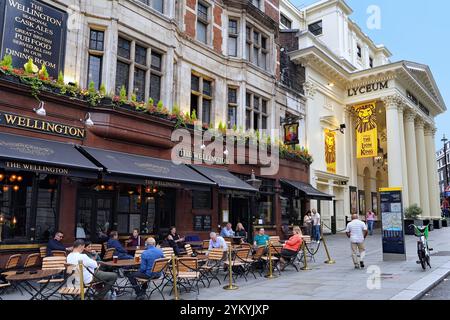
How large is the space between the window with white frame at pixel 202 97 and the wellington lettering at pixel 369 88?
1601 cm

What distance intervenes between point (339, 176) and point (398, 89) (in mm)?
8219

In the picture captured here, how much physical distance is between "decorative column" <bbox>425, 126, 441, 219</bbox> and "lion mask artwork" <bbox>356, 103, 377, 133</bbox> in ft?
39.4

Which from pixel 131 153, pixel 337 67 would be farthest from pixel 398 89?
pixel 131 153

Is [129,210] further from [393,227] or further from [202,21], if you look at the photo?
[202,21]

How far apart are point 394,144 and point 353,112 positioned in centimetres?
463

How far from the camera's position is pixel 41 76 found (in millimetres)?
11086

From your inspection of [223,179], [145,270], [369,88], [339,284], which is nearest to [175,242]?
[223,179]

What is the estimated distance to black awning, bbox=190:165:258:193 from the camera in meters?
15.2

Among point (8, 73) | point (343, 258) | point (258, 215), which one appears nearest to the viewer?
point (8, 73)

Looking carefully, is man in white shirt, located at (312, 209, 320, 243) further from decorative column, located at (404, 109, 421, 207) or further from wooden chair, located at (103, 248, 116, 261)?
decorative column, located at (404, 109, 421, 207)

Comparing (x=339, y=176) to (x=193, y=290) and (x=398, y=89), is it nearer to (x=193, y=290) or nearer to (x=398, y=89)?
(x=398, y=89)

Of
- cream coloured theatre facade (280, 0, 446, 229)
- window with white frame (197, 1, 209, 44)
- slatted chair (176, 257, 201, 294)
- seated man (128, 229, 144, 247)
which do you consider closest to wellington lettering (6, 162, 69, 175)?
seated man (128, 229, 144, 247)

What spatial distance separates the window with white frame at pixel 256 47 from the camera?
A: 20734 mm
